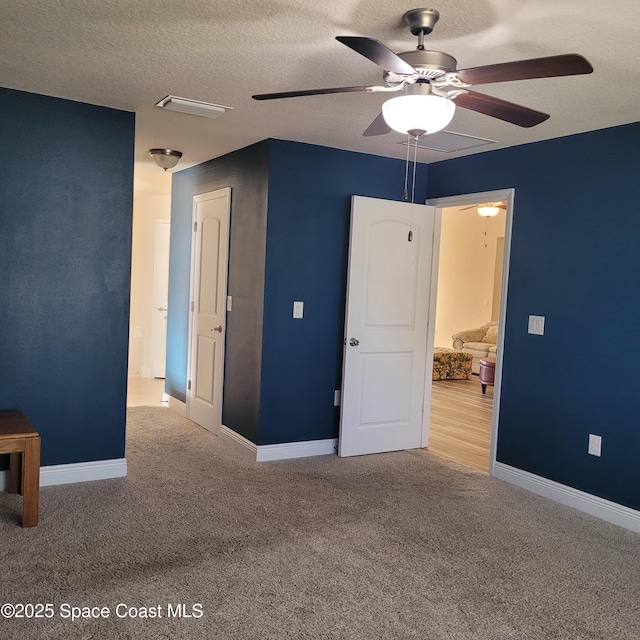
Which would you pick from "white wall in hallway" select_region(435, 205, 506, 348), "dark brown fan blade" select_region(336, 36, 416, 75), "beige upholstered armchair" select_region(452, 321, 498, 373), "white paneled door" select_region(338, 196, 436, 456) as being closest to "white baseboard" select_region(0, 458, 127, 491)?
"white paneled door" select_region(338, 196, 436, 456)

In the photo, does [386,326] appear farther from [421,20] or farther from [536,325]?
[421,20]

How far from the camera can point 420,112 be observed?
2260 mm

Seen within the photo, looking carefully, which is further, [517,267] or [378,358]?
[378,358]

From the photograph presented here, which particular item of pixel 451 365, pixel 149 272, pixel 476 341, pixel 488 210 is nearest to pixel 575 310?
pixel 451 365

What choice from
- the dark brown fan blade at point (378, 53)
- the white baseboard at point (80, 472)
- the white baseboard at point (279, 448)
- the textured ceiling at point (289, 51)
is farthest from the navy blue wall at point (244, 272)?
the dark brown fan blade at point (378, 53)

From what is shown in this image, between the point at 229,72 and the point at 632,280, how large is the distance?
2.49 m

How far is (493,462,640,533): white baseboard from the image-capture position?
3.62 metres

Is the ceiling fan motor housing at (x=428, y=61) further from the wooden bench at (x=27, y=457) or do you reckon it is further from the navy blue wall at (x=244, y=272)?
the wooden bench at (x=27, y=457)

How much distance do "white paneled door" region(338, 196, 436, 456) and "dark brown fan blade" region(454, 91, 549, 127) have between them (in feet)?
7.07

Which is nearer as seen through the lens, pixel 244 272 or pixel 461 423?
pixel 244 272

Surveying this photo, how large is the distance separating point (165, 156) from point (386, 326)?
220 cm

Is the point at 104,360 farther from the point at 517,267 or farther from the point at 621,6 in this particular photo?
the point at 621,6

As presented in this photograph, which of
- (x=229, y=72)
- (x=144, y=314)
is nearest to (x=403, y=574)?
(x=229, y=72)

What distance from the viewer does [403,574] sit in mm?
2896
